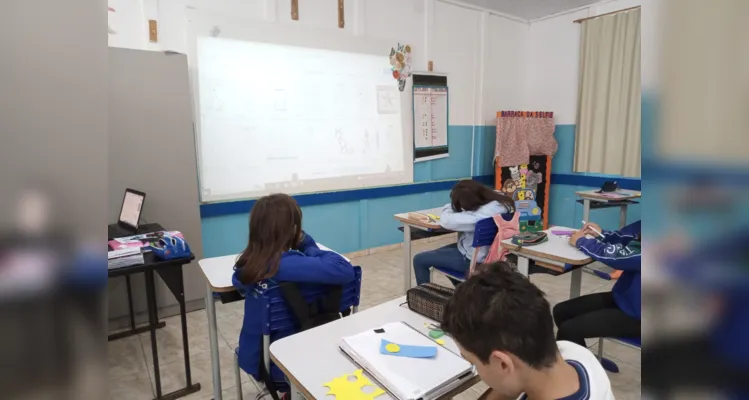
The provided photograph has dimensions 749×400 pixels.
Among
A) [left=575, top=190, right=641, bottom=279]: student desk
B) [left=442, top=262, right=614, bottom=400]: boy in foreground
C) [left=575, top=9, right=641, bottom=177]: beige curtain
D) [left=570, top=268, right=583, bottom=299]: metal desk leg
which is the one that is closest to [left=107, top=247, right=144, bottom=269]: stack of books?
[left=442, top=262, right=614, bottom=400]: boy in foreground

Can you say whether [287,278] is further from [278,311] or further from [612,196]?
[612,196]

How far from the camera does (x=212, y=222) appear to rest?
3531mm

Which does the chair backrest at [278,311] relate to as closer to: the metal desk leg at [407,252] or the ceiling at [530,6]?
the metal desk leg at [407,252]

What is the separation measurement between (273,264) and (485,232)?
1377 mm

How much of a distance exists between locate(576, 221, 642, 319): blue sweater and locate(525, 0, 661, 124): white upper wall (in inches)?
145

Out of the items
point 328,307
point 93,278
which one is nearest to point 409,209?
point 328,307

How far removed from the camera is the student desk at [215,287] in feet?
5.79

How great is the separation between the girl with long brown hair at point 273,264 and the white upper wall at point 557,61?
4726 mm

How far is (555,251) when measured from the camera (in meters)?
2.17

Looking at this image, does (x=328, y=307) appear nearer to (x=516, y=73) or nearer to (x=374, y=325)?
(x=374, y=325)

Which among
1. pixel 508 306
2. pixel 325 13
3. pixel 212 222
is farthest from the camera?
pixel 325 13

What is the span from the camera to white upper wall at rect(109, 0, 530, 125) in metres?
3.13

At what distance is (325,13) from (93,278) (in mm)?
4149

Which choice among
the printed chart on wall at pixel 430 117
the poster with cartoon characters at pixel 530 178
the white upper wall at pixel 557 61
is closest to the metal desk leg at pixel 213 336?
the printed chart on wall at pixel 430 117
